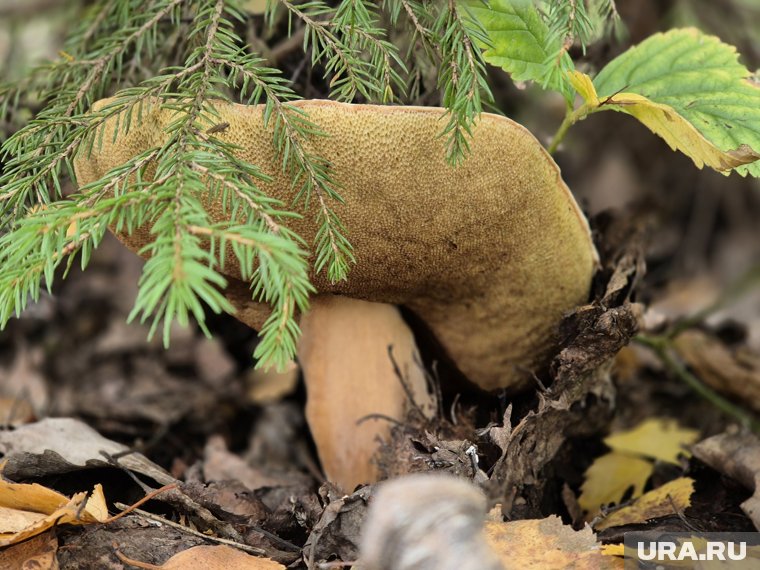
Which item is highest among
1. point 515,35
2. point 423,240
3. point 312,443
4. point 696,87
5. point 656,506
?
point 515,35

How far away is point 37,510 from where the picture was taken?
1493 millimetres

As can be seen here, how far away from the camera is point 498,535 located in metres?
1.39

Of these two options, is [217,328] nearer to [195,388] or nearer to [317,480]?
[195,388]

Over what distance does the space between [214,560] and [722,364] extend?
85.6 inches

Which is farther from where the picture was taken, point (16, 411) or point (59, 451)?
point (16, 411)

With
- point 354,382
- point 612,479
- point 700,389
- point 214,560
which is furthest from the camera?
point 700,389

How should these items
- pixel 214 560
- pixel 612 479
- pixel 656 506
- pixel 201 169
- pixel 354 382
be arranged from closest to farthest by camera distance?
pixel 201 169, pixel 214 560, pixel 656 506, pixel 354 382, pixel 612 479

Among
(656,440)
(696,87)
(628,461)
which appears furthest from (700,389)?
(696,87)

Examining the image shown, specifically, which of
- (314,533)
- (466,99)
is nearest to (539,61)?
(466,99)

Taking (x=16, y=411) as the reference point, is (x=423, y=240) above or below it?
above

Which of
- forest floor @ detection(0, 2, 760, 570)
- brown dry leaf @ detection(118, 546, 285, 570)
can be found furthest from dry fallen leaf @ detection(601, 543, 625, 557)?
brown dry leaf @ detection(118, 546, 285, 570)

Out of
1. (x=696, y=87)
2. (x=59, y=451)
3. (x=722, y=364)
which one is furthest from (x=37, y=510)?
(x=722, y=364)

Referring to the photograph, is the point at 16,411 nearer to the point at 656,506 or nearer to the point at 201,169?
the point at 201,169

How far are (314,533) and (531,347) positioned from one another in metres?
0.80
